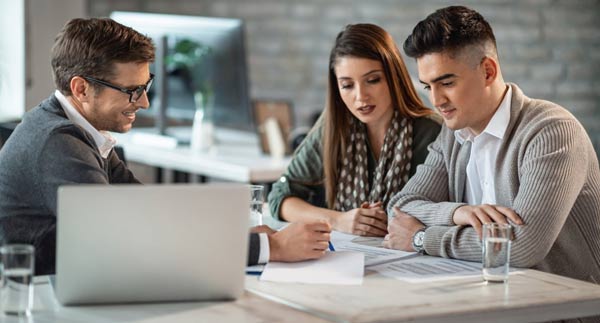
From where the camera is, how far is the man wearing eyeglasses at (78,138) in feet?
6.28

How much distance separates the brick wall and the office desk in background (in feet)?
2.49

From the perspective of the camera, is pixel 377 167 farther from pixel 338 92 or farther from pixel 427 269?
pixel 427 269

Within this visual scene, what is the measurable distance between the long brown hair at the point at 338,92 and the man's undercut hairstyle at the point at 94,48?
71 centimetres

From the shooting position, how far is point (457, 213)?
2.11 m

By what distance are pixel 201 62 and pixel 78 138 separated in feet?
8.01

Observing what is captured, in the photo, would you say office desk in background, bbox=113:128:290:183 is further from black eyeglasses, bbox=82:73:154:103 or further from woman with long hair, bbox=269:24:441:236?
black eyeglasses, bbox=82:73:154:103

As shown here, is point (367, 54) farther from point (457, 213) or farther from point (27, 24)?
point (27, 24)

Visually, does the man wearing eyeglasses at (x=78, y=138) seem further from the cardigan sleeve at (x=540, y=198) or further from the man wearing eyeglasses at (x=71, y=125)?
the cardigan sleeve at (x=540, y=198)

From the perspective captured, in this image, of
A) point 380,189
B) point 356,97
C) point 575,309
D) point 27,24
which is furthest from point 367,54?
point 27,24

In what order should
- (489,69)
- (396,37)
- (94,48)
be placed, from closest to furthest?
(94,48)
(489,69)
(396,37)

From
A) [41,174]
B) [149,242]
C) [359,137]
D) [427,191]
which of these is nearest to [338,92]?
[359,137]

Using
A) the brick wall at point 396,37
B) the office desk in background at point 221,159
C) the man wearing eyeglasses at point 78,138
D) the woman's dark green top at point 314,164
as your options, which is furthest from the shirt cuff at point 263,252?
the brick wall at point 396,37

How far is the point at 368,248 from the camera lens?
7.18ft

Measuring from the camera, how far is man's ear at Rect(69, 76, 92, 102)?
2.12 metres
